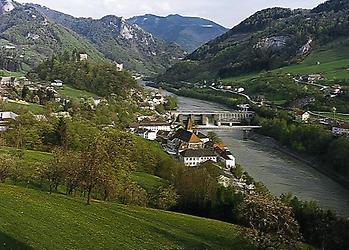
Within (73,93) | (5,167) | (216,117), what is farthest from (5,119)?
(216,117)

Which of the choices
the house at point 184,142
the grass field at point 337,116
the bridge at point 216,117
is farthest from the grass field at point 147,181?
the bridge at point 216,117

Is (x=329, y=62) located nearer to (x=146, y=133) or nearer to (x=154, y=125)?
(x=154, y=125)

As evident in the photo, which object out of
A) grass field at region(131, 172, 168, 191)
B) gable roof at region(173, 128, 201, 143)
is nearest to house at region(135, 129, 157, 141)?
gable roof at region(173, 128, 201, 143)

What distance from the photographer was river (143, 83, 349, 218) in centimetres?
4481

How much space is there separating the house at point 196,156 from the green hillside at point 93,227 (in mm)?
28331

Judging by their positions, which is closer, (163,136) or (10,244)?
(10,244)

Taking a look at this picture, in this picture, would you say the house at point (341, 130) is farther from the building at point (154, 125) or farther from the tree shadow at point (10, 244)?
the tree shadow at point (10, 244)

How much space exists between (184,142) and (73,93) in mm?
37521

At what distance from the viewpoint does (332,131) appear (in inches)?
2657

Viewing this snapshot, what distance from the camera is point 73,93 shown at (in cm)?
9112

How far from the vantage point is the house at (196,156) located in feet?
176

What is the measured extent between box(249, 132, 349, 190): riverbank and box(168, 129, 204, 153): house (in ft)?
42.3

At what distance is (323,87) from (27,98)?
6267 centimetres

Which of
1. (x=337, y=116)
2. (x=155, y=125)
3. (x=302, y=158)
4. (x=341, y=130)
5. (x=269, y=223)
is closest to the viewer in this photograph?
(x=269, y=223)
